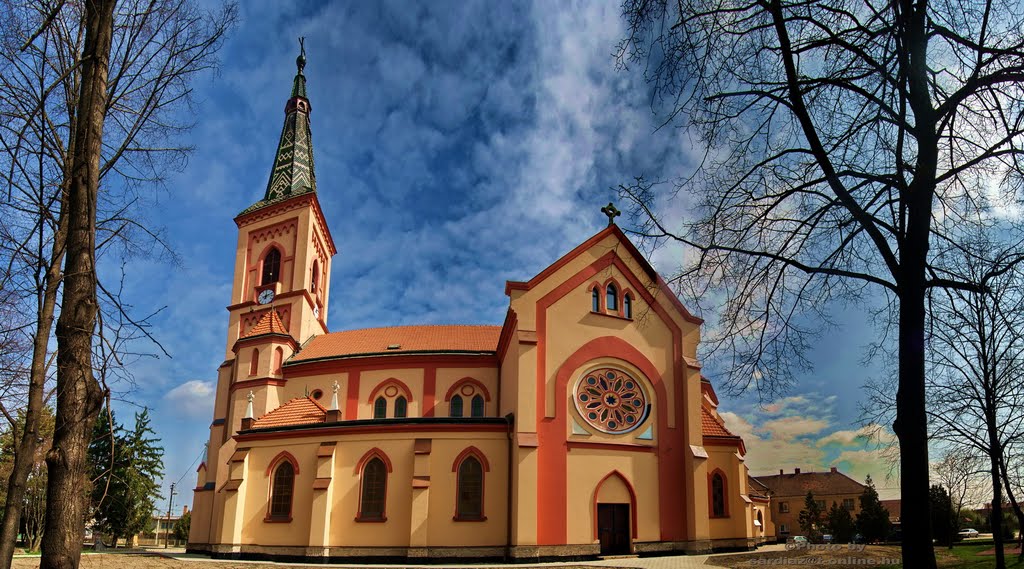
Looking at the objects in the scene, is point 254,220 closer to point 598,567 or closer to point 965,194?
point 598,567

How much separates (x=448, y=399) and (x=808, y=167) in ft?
88.3

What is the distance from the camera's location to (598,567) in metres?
22.6

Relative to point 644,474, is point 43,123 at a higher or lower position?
higher

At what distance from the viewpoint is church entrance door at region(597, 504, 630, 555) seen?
26.3m

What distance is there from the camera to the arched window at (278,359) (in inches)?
1390

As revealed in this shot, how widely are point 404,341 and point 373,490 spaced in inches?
455

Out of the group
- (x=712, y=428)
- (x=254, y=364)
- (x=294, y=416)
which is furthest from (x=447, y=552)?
(x=254, y=364)

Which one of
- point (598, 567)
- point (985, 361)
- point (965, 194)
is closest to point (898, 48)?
point (965, 194)

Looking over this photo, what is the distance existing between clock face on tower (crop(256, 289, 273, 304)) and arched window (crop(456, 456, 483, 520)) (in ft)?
64.7

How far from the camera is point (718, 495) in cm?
2941

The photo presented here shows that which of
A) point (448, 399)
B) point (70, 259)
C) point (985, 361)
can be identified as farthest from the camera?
point (448, 399)

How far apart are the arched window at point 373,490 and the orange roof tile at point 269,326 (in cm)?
1177

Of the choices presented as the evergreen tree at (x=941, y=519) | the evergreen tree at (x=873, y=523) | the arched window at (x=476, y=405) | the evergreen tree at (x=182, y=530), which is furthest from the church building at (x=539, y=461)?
the evergreen tree at (x=182, y=530)

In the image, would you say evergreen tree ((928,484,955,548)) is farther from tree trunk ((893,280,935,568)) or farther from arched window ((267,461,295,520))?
tree trunk ((893,280,935,568))
